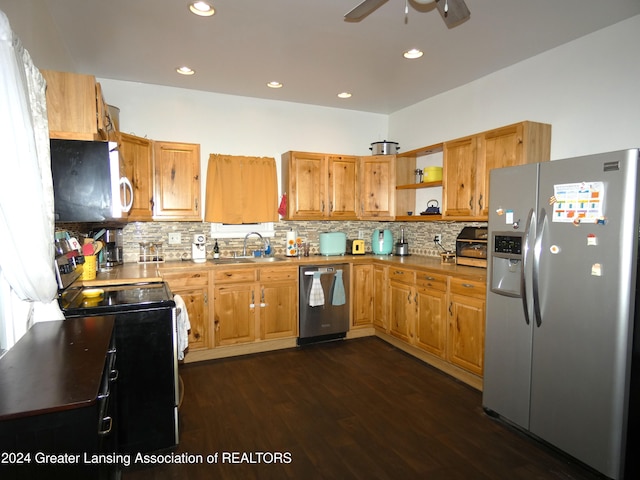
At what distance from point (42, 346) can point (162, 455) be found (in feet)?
3.66

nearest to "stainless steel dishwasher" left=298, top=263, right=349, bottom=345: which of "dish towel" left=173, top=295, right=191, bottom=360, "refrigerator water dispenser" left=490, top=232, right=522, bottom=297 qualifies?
"dish towel" left=173, top=295, right=191, bottom=360

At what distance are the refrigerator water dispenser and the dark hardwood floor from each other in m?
0.97

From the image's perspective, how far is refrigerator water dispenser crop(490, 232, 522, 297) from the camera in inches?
100.0

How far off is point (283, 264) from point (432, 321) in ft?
5.31

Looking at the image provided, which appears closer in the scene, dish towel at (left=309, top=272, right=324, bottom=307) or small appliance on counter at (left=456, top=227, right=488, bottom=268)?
small appliance on counter at (left=456, top=227, right=488, bottom=268)

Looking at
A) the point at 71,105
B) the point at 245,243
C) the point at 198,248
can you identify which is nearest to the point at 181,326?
the point at 71,105

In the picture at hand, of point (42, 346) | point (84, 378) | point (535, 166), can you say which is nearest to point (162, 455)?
point (42, 346)

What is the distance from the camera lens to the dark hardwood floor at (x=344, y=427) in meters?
2.16

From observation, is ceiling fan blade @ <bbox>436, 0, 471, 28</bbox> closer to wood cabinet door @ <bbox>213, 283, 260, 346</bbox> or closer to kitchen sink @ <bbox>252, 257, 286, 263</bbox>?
kitchen sink @ <bbox>252, 257, 286, 263</bbox>

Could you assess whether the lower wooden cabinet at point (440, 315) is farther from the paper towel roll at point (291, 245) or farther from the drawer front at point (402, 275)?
the paper towel roll at point (291, 245)

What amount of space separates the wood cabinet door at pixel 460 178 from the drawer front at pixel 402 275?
0.70 meters

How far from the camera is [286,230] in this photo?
4.67 m

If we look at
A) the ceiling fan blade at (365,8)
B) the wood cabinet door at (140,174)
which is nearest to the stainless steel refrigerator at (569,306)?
the ceiling fan blade at (365,8)

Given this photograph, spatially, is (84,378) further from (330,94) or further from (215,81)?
(330,94)
